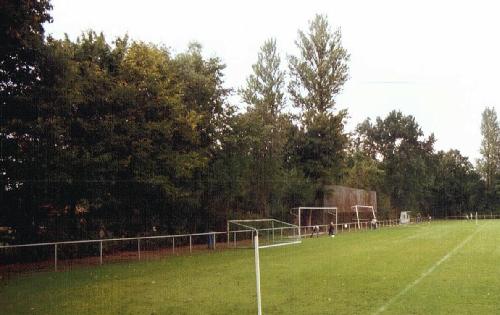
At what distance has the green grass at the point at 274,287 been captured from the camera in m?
10.5

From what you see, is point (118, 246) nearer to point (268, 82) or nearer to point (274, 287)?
point (274, 287)

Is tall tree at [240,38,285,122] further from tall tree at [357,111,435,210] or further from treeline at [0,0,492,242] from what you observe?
tall tree at [357,111,435,210]

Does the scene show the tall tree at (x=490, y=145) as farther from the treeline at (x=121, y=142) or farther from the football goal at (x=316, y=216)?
the treeline at (x=121, y=142)

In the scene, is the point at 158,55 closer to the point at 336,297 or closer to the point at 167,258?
the point at 167,258

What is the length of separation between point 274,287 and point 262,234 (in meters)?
18.3

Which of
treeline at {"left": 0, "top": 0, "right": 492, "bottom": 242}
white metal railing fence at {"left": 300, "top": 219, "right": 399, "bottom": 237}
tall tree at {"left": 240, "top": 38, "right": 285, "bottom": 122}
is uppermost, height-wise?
tall tree at {"left": 240, "top": 38, "right": 285, "bottom": 122}

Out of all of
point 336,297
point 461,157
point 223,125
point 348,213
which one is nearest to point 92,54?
point 223,125

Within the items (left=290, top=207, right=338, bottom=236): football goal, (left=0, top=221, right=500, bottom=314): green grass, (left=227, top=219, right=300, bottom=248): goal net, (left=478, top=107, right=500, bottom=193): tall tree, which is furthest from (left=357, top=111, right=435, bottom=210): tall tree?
(left=0, top=221, right=500, bottom=314): green grass

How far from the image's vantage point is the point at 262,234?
103 ft

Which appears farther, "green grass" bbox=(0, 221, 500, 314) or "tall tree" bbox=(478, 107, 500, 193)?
"tall tree" bbox=(478, 107, 500, 193)

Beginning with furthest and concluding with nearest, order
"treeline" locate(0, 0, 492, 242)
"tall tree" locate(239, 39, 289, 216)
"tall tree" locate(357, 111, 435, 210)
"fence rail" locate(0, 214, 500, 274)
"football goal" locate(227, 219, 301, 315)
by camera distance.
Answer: "tall tree" locate(357, 111, 435, 210) < "tall tree" locate(239, 39, 289, 216) < "football goal" locate(227, 219, 301, 315) < "fence rail" locate(0, 214, 500, 274) < "treeline" locate(0, 0, 492, 242)

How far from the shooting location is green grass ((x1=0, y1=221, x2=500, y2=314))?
10461mm

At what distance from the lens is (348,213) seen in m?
57.1

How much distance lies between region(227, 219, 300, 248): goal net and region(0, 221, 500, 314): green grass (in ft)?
31.2
